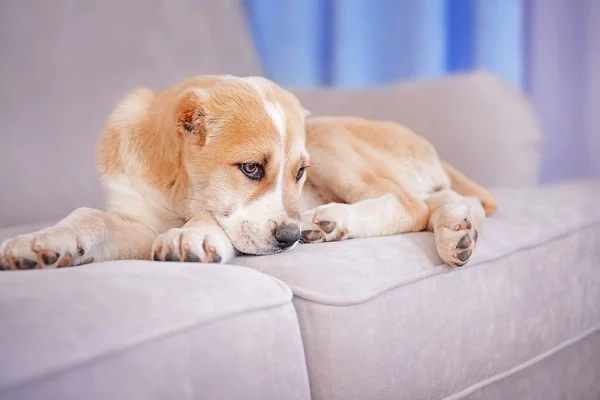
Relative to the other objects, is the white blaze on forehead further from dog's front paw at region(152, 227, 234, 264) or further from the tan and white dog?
dog's front paw at region(152, 227, 234, 264)

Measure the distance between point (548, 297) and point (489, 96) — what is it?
3.43ft

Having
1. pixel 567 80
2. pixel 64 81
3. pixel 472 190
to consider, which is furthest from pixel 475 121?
pixel 64 81

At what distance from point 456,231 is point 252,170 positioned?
0.48m

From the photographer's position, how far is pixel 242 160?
1463 mm

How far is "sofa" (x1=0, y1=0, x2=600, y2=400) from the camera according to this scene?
0.90m

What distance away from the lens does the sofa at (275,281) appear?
0.90m

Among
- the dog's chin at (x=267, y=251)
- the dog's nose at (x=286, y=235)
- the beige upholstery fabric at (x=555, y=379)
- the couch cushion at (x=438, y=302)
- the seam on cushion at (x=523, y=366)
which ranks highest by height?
the dog's nose at (x=286, y=235)

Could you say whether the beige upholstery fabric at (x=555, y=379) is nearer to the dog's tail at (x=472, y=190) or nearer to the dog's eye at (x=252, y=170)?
the dog's tail at (x=472, y=190)

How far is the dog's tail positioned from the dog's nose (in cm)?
66

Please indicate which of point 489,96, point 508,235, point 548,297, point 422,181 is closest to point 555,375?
point 548,297

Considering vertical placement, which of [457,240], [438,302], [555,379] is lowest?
[555,379]

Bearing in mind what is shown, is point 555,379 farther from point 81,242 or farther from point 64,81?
point 64,81

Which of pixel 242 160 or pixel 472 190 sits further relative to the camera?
pixel 472 190


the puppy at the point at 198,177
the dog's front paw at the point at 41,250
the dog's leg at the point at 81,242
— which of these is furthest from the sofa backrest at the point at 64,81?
the dog's front paw at the point at 41,250
